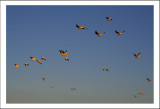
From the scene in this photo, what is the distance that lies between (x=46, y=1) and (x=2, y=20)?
2.17 metres

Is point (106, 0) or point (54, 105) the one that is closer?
point (54, 105)

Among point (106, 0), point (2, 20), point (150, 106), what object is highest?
point (106, 0)

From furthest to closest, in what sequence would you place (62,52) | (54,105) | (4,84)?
(62,52)
(4,84)
(54,105)

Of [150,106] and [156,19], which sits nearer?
[150,106]

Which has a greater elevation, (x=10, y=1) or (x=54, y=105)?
(x=10, y=1)

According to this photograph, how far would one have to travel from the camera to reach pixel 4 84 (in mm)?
12719

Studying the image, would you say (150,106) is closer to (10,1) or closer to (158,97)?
(158,97)

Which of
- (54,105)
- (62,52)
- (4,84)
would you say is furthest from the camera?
(62,52)

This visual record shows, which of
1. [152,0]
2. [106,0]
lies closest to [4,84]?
[106,0]

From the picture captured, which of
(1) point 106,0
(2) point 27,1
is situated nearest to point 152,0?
(1) point 106,0

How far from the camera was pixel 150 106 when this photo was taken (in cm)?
1199

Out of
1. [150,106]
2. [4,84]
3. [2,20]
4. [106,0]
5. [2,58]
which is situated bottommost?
[150,106]

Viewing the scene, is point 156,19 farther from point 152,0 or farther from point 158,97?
point 158,97

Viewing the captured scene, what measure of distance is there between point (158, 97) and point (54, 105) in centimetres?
449
